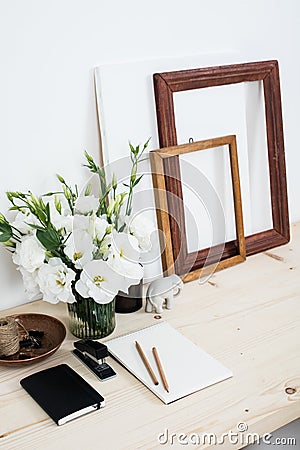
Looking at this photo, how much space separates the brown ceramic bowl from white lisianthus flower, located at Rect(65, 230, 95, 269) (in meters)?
0.15

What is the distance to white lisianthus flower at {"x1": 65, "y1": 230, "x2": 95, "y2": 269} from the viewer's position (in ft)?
3.87

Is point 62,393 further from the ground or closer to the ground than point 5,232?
closer to the ground

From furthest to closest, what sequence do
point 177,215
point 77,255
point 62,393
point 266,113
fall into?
point 266,113 < point 177,215 < point 77,255 < point 62,393

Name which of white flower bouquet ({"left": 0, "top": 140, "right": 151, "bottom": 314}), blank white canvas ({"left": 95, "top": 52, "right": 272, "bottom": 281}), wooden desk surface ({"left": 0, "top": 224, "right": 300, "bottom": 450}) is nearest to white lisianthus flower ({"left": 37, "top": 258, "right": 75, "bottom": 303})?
white flower bouquet ({"left": 0, "top": 140, "right": 151, "bottom": 314})

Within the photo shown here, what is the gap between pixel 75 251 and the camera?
3.88ft

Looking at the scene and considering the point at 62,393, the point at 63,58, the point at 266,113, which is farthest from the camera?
the point at 266,113

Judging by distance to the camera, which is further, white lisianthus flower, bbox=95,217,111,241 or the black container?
the black container

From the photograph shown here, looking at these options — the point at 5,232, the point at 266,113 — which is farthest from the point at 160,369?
the point at 266,113

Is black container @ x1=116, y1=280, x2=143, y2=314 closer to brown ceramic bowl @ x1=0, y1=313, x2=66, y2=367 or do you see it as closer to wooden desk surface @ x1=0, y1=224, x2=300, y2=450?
wooden desk surface @ x1=0, y1=224, x2=300, y2=450

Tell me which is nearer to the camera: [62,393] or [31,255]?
[62,393]

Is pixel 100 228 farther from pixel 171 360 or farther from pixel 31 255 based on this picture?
pixel 171 360

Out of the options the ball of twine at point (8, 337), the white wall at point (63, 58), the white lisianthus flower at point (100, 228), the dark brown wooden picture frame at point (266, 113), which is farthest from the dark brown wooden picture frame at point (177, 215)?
the ball of twine at point (8, 337)

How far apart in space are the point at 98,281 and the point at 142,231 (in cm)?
13

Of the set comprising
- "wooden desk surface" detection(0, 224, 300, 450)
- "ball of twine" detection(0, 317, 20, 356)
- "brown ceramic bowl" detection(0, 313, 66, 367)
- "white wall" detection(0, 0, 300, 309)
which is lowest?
"wooden desk surface" detection(0, 224, 300, 450)
